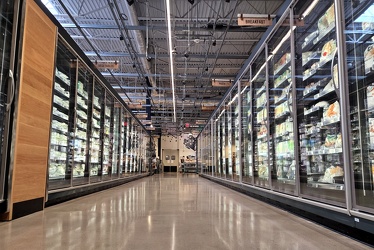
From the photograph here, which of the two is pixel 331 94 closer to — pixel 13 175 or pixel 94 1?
pixel 13 175

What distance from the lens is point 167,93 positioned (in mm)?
18719

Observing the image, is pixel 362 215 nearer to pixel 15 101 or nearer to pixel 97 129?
pixel 15 101

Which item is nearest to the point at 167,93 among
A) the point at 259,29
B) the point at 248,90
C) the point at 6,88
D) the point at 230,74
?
the point at 230,74

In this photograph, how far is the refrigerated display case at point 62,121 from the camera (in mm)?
4949

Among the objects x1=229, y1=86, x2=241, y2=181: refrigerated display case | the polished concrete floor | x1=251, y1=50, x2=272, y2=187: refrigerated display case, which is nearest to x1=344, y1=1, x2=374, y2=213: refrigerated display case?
the polished concrete floor

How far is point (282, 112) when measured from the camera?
15.4 ft

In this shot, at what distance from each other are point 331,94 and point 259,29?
6727 millimetres

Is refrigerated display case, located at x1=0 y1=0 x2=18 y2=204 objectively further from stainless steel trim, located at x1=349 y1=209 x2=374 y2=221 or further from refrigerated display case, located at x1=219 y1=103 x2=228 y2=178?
refrigerated display case, located at x1=219 y1=103 x2=228 y2=178

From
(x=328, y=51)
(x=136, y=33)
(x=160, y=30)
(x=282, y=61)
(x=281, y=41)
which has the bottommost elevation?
(x=328, y=51)

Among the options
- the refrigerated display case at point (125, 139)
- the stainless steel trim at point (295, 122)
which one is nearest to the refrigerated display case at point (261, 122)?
→ the stainless steel trim at point (295, 122)

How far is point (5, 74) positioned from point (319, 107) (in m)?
3.90

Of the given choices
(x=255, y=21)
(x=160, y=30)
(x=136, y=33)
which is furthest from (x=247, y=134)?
(x=160, y=30)

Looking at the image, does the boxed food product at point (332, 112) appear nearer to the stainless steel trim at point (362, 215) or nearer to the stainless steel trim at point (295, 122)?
the stainless steel trim at point (295, 122)

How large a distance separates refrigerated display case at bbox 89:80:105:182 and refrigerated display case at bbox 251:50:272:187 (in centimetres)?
413
